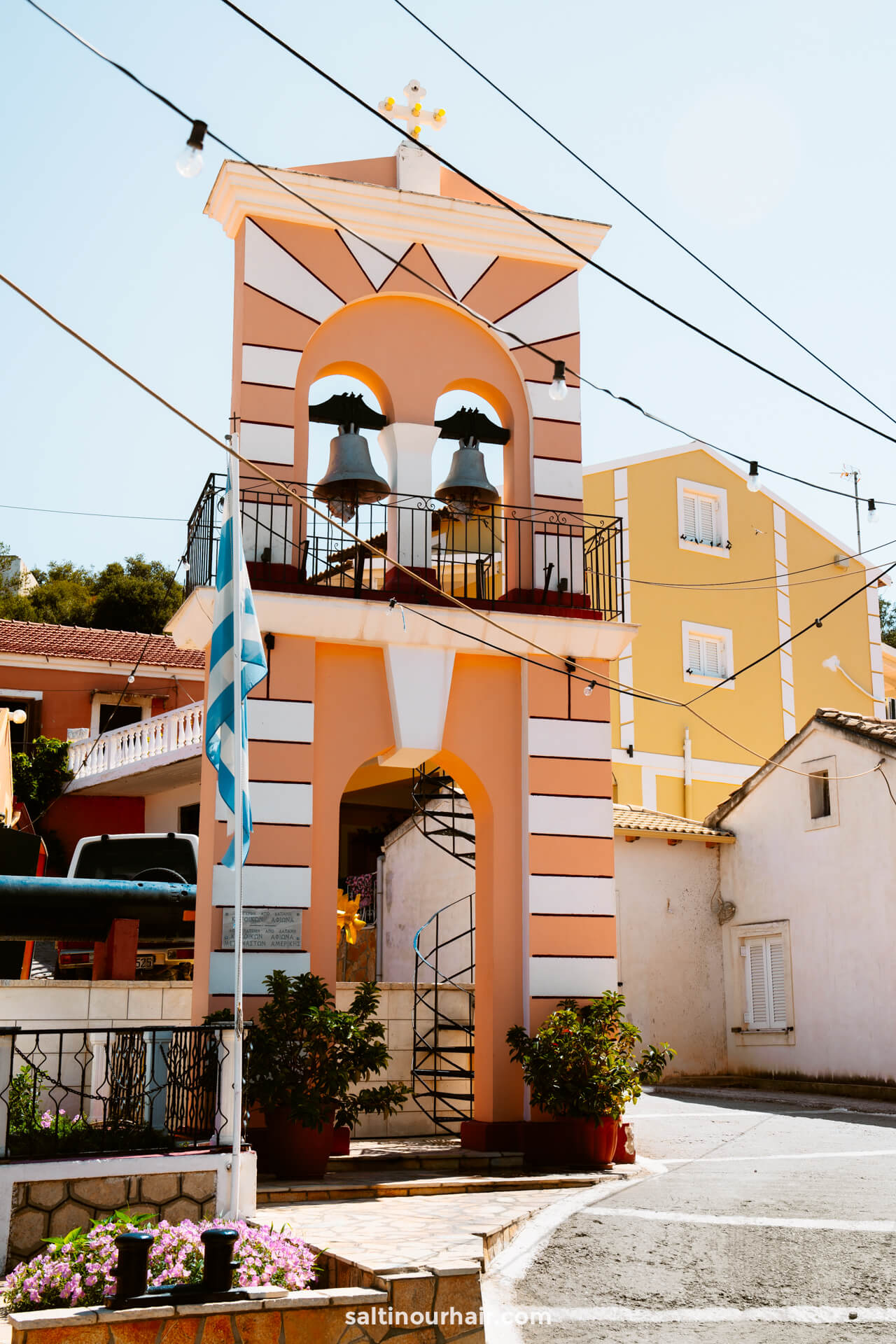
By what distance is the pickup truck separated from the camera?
17.5 meters

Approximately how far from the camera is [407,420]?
13234 millimetres

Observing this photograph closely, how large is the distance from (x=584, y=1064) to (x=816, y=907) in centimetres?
→ 970

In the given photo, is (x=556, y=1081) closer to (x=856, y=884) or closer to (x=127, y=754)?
(x=856, y=884)

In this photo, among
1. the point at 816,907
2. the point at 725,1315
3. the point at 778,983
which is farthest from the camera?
the point at 778,983

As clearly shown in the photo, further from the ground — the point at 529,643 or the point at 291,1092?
the point at 529,643

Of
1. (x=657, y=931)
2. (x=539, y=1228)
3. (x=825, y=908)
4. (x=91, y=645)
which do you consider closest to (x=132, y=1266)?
(x=539, y=1228)

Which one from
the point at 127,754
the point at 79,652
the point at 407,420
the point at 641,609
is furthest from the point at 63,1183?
the point at 79,652

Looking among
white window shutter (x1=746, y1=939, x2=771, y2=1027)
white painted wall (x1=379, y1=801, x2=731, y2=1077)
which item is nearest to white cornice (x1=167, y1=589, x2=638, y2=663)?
white painted wall (x1=379, y1=801, x2=731, y2=1077)

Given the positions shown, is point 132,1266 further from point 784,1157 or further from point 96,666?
point 96,666

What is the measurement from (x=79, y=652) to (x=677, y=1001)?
1772cm

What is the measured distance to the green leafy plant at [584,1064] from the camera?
37.6ft

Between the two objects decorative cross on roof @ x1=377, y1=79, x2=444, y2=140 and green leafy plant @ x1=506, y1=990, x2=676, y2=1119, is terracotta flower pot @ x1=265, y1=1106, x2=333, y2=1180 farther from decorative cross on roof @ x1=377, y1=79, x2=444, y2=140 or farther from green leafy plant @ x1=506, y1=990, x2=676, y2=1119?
decorative cross on roof @ x1=377, y1=79, x2=444, y2=140

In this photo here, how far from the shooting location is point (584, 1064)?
37.7 feet

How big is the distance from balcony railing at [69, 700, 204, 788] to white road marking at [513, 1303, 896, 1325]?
20036 mm
